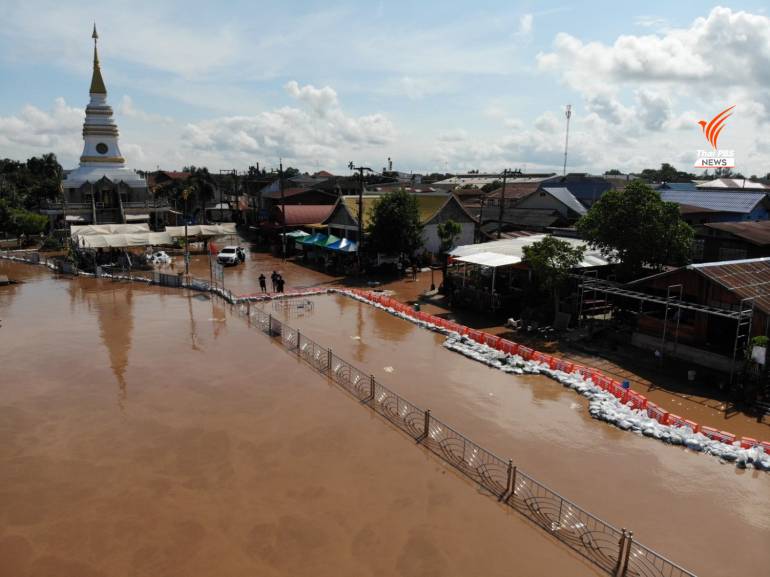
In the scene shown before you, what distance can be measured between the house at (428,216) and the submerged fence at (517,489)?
24489 mm

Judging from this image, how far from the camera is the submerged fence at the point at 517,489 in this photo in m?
9.55

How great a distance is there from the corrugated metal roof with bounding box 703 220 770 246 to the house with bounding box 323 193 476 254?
18552 millimetres

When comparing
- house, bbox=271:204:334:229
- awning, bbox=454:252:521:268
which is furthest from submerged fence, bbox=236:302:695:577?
house, bbox=271:204:334:229

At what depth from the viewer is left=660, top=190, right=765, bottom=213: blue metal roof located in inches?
1435

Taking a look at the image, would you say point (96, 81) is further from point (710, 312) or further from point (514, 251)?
point (710, 312)

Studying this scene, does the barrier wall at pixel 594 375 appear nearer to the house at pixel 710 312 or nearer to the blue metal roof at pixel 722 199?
the house at pixel 710 312

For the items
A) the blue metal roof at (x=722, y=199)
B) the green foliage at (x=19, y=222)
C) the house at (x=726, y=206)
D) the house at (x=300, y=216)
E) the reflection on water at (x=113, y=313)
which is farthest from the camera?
the house at (x=300, y=216)

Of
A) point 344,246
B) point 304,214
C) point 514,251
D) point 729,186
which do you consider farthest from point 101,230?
point 729,186

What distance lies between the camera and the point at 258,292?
3319 centimetres

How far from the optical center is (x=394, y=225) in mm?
36562

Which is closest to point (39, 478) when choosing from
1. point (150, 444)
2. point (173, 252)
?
point (150, 444)

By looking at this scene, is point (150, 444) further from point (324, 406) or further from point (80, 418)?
point (324, 406)

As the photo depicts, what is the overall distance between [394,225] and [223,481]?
2629 cm

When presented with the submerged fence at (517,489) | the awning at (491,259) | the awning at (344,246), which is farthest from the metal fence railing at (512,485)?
the awning at (344,246)
